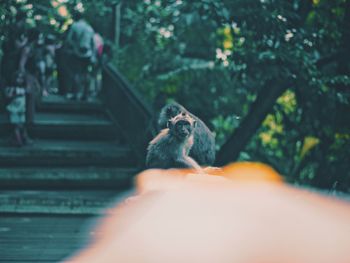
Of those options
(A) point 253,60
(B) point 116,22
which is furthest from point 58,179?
(B) point 116,22

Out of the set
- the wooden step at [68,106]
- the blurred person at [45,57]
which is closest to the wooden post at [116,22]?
the blurred person at [45,57]

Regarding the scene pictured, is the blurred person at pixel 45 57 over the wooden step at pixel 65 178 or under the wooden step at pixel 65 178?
over

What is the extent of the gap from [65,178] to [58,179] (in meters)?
0.12

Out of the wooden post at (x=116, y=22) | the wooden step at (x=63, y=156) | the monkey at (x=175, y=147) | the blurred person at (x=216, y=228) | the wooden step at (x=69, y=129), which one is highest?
the wooden post at (x=116, y=22)

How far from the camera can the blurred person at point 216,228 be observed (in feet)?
18.3

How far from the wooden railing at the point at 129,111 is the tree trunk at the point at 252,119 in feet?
7.06

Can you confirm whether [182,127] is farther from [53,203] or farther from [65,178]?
[65,178]

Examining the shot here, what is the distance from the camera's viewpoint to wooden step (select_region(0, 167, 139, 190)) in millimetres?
10516

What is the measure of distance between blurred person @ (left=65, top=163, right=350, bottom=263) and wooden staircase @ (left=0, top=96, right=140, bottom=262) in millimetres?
873

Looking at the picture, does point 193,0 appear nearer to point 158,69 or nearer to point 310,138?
point 310,138

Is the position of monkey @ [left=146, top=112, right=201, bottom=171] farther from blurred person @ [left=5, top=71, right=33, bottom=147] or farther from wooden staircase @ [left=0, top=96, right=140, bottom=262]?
blurred person @ [left=5, top=71, right=33, bottom=147]

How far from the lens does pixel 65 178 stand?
10719 mm

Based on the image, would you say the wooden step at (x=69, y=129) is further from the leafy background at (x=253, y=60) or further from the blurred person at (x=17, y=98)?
the leafy background at (x=253, y=60)

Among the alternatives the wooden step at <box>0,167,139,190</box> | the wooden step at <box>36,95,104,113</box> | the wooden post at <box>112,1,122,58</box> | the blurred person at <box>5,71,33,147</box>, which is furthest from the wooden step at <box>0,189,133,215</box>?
the wooden post at <box>112,1,122,58</box>
